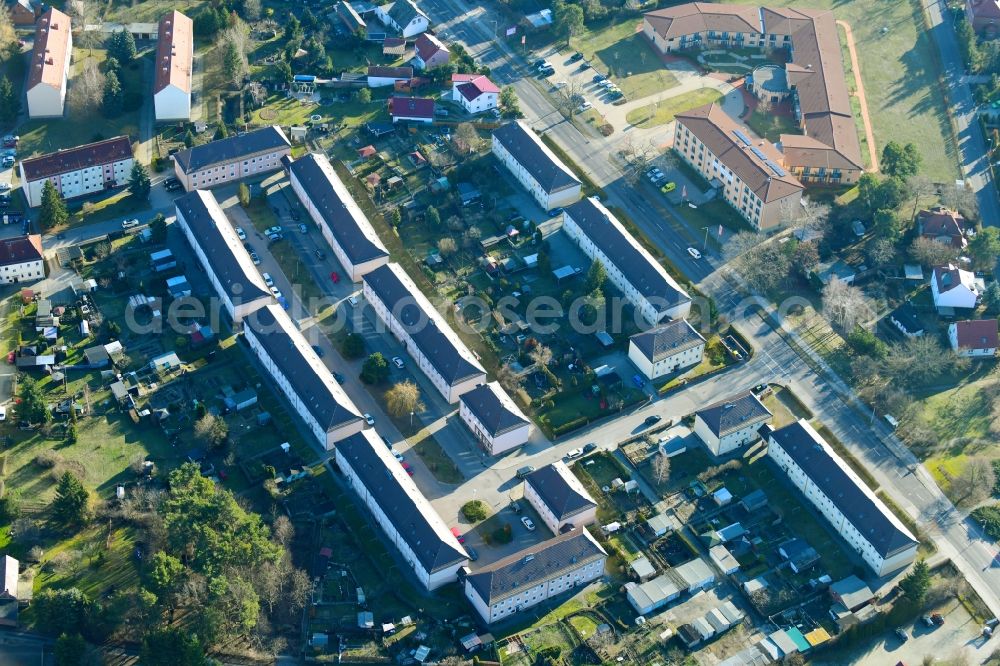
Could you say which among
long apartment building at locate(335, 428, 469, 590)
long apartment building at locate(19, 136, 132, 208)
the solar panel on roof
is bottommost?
long apartment building at locate(335, 428, 469, 590)

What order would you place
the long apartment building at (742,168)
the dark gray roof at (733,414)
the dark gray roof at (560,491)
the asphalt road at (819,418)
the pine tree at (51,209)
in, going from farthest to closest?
the long apartment building at (742,168) → the pine tree at (51,209) → the dark gray roof at (733,414) → the asphalt road at (819,418) → the dark gray roof at (560,491)

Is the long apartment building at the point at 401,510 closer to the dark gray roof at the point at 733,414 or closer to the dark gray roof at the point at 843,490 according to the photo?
the dark gray roof at the point at 733,414

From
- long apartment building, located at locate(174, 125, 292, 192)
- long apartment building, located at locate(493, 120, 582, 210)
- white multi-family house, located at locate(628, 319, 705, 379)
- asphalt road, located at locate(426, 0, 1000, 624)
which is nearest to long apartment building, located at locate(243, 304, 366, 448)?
asphalt road, located at locate(426, 0, 1000, 624)

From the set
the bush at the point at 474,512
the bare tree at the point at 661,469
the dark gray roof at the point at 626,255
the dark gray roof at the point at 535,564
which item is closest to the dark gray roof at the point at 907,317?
the dark gray roof at the point at 626,255

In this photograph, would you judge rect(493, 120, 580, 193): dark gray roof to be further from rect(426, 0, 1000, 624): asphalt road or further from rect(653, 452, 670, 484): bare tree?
rect(653, 452, 670, 484): bare tree

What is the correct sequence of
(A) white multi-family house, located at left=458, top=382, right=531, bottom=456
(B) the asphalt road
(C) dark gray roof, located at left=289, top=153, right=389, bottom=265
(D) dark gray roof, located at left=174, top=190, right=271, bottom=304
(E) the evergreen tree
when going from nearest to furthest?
(B) the asphalt road → (A) white multi-family house, located at left=458, top=382, right=531, bottom=456 → (D) dark gray roof, located at left=174, top=190, right=271, bottom=304 → (C) dark gray roof, located at left=289, top=153, right=389, bottom=265 → (E) the evergreen tree

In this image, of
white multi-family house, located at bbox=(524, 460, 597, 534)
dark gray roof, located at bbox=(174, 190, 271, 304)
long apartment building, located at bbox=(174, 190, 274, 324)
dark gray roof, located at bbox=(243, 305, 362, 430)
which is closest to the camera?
white multi-family house, located at bbox=(524, 460, 597, 534)
